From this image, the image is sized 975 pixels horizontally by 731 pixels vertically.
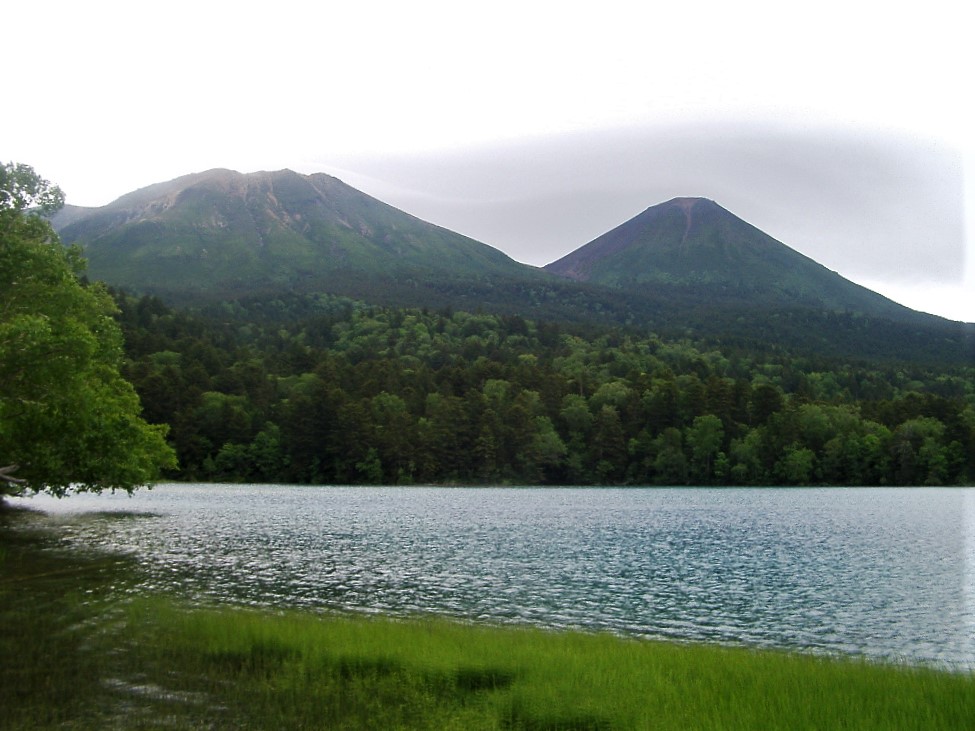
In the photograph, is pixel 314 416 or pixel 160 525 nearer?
pixel 160 525

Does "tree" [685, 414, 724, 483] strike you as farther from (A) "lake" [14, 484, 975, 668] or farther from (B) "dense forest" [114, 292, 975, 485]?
(A) "lake" [14, 484, 975, 668]

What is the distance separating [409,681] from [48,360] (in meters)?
20.9

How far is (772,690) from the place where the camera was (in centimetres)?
1714

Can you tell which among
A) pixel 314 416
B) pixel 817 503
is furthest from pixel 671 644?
pixel 314 416

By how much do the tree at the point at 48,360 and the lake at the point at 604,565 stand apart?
6312 mm

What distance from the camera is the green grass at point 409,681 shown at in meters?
15.3

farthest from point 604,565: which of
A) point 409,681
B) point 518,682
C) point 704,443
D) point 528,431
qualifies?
point 704,443

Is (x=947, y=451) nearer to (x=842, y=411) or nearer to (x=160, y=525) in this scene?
(x=842, y=411)

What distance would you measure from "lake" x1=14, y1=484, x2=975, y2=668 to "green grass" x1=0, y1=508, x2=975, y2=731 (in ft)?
22.9

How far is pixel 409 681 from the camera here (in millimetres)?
18391

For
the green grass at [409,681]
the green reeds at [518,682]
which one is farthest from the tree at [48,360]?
the green reeds at [518,682]

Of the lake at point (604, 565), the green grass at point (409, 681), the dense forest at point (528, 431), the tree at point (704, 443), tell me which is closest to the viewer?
the green grass at point (409, 681)

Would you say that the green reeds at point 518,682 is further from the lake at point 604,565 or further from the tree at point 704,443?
the tree at point 704,443

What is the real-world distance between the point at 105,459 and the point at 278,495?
69.2 meters
